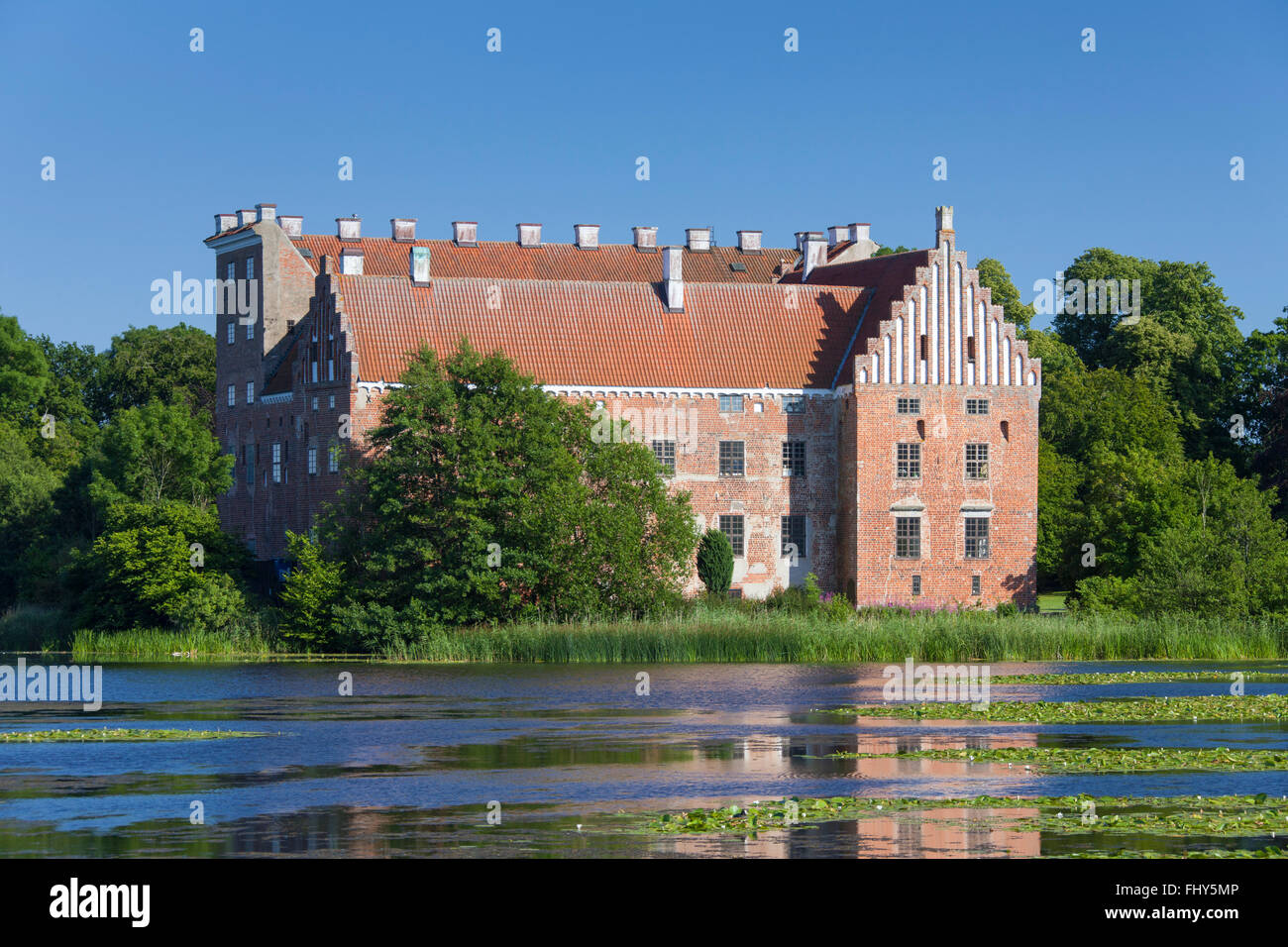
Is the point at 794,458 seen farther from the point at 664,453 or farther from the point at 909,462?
the point at 664,453

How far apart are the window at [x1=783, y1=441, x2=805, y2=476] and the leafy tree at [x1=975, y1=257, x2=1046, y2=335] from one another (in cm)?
2700

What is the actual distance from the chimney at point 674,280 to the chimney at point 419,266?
831cm

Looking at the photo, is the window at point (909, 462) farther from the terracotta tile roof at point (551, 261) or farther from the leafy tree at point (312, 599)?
the leafy tree at point (312, 599)

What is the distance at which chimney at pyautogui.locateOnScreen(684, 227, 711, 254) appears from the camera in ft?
274

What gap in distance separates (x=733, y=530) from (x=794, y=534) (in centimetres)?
213

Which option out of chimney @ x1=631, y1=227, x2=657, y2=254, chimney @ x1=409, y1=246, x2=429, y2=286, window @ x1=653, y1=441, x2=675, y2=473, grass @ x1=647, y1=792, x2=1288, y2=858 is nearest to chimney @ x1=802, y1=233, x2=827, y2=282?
chimney @ x1=631, y1=227, x2=657, y2=254

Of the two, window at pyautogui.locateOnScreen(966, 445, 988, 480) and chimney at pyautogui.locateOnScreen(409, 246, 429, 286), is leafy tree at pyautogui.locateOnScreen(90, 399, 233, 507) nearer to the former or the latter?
chimney at pyautogui.locateOnScreen(409, 246, 429, 286)

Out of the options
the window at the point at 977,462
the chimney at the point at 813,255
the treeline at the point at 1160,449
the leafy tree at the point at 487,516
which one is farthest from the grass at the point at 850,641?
the chimney at the point at 813,255

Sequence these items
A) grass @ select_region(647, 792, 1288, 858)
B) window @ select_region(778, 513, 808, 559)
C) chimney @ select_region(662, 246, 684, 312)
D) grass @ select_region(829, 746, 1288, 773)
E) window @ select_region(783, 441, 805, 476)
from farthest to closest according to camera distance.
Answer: chimney @ select_region(662, 246, 684, 312) < window @ select_region(783, 441, 805, 476) < window @ select_region(778, 513, 808, 559) < grass @ select_region(829, 746, 1288, 773) < grass @ select_region(647, 792, 1288, 858)

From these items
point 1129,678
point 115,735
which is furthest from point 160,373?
point 115,735

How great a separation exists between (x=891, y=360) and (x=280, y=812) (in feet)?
144
